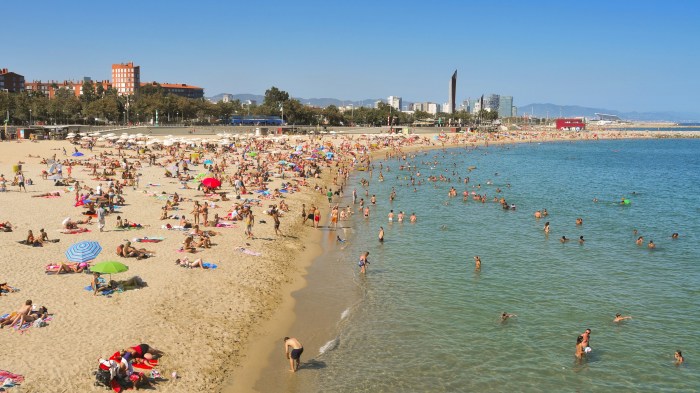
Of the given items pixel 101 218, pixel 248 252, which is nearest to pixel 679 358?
pixel 248 252

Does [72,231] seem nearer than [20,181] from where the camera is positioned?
Yes

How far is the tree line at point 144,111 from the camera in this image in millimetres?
75562

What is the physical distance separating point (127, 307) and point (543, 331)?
10.2 metres

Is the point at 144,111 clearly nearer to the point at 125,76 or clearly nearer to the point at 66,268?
the point at 66,268

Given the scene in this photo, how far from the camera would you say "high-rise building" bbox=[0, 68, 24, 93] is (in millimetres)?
133500

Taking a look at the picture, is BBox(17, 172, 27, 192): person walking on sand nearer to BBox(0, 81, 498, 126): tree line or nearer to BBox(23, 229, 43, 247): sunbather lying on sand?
BBox(23, 229, 43, 247): sunbather lying on sand

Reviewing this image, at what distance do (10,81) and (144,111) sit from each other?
248 feet

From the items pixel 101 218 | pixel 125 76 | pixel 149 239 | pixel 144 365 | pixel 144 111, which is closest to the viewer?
pixel 144 365

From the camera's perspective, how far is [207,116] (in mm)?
99188

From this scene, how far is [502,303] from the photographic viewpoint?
1565cm

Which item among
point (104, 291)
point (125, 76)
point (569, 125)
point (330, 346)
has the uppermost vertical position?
point (125, 76)

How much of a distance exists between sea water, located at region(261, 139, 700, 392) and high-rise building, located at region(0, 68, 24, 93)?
13734cm

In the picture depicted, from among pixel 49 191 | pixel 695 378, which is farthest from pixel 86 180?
pixel 695 378

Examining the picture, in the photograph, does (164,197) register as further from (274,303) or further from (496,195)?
(496,195)
